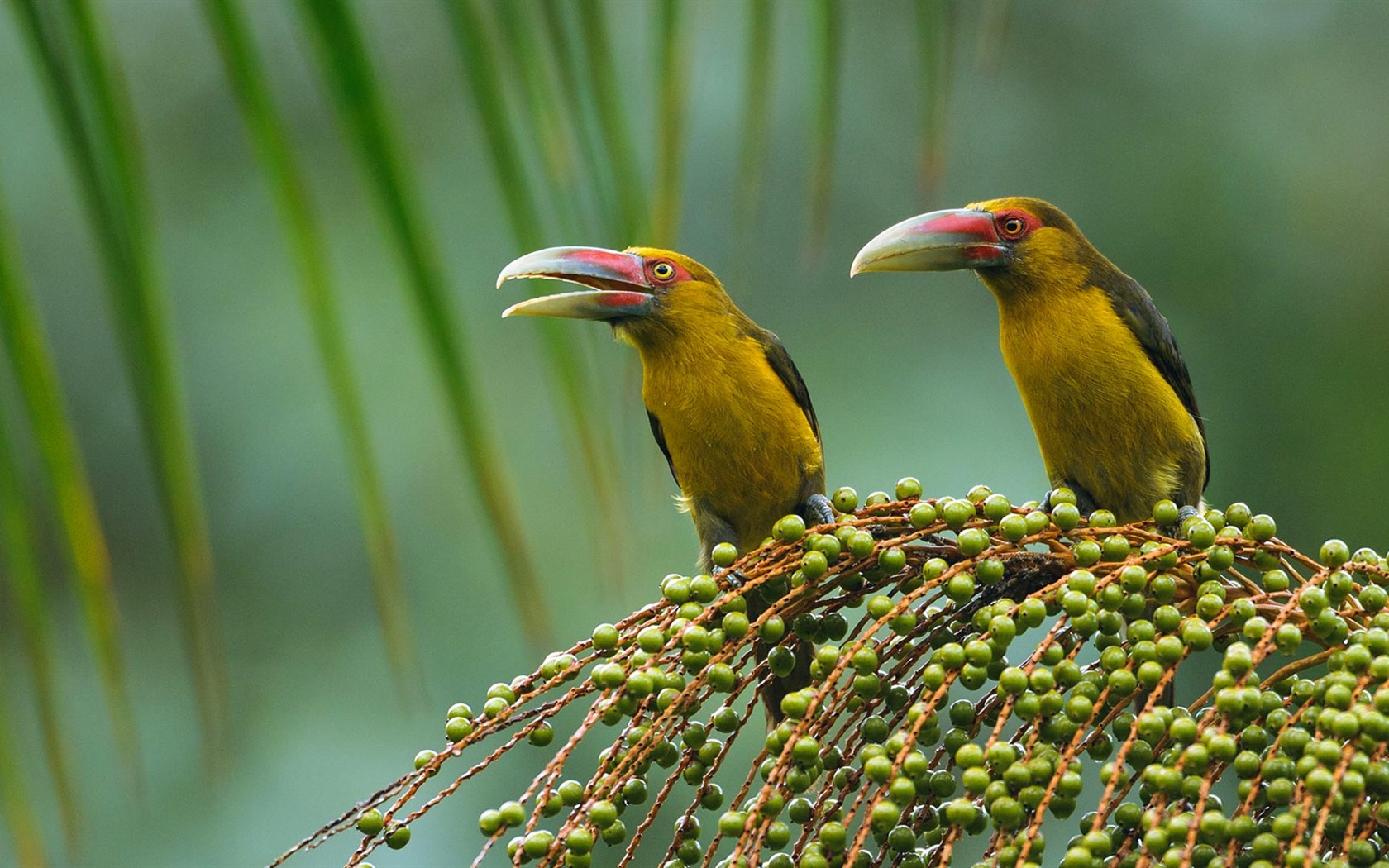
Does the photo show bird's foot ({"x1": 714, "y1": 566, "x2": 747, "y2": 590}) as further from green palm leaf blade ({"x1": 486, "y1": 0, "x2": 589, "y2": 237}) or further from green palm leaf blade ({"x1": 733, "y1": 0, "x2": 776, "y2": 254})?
green palm leaf blade ({"x1": 486, "y1": 0, "x2": 589, "y2": 237})

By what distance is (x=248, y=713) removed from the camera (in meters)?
5.83

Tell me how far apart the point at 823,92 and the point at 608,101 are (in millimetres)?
325

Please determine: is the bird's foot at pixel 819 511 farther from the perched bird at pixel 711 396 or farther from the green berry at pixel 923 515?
the green berry at pixel 923 515

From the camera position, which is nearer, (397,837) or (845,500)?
(397,837)

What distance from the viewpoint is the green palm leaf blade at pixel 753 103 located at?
112cm

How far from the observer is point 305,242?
0.79 m

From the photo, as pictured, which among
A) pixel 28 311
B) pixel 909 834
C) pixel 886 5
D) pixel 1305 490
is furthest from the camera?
pixel 886 5

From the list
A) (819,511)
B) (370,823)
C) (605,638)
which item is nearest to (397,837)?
(370,823)

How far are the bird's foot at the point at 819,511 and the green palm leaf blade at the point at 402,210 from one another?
1.75 m

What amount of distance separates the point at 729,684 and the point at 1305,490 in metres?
5.60

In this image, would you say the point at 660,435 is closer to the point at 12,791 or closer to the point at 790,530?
the point at 790,530

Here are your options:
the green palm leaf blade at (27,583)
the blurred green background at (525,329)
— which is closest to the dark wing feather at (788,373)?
the green palm leaf blade at (27,583)

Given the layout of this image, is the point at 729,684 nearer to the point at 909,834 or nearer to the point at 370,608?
the point at 909,834

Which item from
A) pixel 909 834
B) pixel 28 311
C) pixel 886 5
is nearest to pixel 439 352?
pixel 28 311
